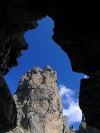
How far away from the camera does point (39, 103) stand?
126 metres

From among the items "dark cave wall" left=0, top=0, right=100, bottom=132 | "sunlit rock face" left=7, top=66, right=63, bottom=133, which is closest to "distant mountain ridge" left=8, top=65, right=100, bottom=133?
"sunlit rock face" left=7, top=66, right=63, bottom=133

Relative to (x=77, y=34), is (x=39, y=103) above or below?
above

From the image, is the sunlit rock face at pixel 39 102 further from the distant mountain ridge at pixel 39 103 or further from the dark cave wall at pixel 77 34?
the dark cave wall at pixel 77 34

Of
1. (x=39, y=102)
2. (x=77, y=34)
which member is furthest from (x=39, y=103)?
(x=77, y=34)

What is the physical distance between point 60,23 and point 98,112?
6667 millimetres

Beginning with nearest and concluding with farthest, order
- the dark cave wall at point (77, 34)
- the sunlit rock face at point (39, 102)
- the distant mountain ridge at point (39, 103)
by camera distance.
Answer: the dark cave wall at point (77, 34)
the distant mountain ridge at point (39, 103)
the sunlit rock face at point (39, 102)

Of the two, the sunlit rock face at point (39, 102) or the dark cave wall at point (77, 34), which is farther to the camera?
the sunlit rock face at point (39, 102)

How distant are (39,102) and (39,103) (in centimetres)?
74

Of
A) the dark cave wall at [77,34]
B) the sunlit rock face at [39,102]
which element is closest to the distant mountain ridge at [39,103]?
the sunlit rock face at [39,102]

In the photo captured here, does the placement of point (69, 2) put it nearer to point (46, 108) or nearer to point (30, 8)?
point (30, 8)

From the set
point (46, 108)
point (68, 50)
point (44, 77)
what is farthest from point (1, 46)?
point (44, 77)

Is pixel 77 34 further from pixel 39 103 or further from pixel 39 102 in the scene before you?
pixel 39 102

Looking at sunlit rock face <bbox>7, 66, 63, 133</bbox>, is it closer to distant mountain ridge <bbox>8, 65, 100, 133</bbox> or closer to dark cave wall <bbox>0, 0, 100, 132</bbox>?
distant mountain ridge <bbox>8, 65, 100, 133</bbox>

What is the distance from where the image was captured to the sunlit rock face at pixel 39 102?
115938 mm
